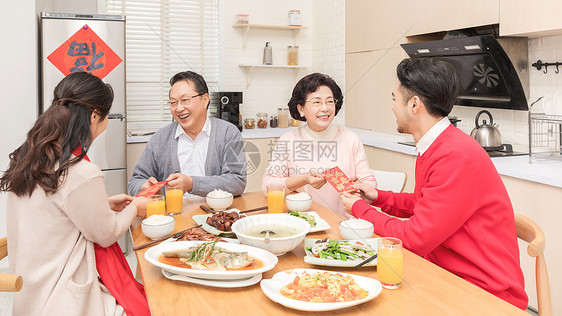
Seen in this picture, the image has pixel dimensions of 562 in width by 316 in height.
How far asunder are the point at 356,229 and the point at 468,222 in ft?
1.17

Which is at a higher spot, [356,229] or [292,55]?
[292,55]

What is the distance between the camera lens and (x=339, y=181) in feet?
6.32

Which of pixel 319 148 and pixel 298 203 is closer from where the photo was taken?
pixel 298 203

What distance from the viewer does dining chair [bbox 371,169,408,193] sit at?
258 centimetres

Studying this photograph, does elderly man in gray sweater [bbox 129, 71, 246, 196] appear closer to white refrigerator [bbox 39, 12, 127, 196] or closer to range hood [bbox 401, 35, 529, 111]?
white refrigerator [bbox 39, 12, 127, 196]

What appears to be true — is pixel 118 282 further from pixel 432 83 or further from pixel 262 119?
pixel 262 119

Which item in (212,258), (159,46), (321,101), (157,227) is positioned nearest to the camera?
(212,258)

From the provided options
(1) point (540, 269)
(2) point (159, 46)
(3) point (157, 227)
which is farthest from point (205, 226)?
(2) point (159, 46)

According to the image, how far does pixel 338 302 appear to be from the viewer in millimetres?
1084

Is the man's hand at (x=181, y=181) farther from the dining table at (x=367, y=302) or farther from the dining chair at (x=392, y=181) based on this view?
the dining chair at (x=392, y=181)

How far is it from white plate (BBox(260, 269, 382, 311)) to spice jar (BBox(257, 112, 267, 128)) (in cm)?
384

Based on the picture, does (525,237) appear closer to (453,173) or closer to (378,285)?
(453,173)

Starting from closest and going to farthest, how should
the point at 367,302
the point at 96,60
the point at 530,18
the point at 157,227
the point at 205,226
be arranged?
the point at 367,302, the point at 157,227, the point at 205,226, the point at 530,18, the point at 96,60

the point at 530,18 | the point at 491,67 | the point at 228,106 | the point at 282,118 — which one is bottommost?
the point at 282,118
